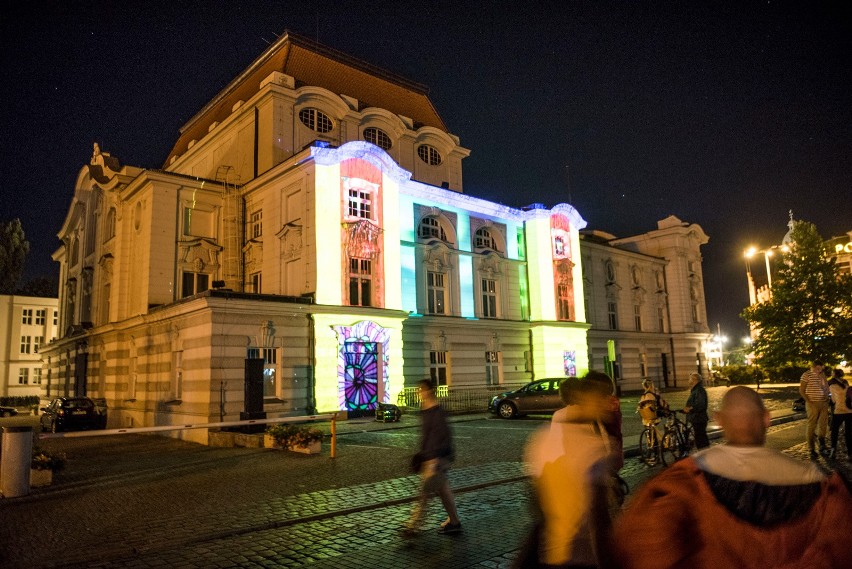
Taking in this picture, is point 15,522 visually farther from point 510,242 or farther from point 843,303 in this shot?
point 843,303

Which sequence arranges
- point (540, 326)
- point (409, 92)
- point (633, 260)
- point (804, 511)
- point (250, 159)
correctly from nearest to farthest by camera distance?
point (804, 511)
point (250, 159)
point (540, 326)
point (409, 92)
point (633, 260)

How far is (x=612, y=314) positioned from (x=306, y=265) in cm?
2914

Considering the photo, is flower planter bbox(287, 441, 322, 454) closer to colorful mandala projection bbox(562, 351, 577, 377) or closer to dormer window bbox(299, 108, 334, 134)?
dormer window bbox(299, 108, 334, 134)

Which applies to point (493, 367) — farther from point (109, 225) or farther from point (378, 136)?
point (109, 225)

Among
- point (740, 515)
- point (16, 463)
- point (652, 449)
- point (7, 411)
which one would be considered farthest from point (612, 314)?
point (7, 411)

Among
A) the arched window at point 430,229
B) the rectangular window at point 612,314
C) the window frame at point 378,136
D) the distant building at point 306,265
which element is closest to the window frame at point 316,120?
the distant building at point 306,265

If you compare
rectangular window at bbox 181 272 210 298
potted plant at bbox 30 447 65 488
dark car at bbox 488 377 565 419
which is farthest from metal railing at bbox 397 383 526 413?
potted plant at bbox 30 447 65 488

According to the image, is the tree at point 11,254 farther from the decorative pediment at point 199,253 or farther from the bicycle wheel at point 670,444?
the bicycle wheel at point 670,444

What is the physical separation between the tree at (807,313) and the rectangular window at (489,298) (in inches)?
740

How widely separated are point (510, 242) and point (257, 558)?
3007cm

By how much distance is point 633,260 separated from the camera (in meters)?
49.2

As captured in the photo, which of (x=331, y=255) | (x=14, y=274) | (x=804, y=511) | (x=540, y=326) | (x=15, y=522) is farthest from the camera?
(x=14, y=274)

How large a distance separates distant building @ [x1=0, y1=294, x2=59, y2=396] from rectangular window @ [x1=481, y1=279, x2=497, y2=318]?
4539cm

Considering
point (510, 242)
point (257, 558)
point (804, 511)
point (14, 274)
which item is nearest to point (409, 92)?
point (510, 242)
